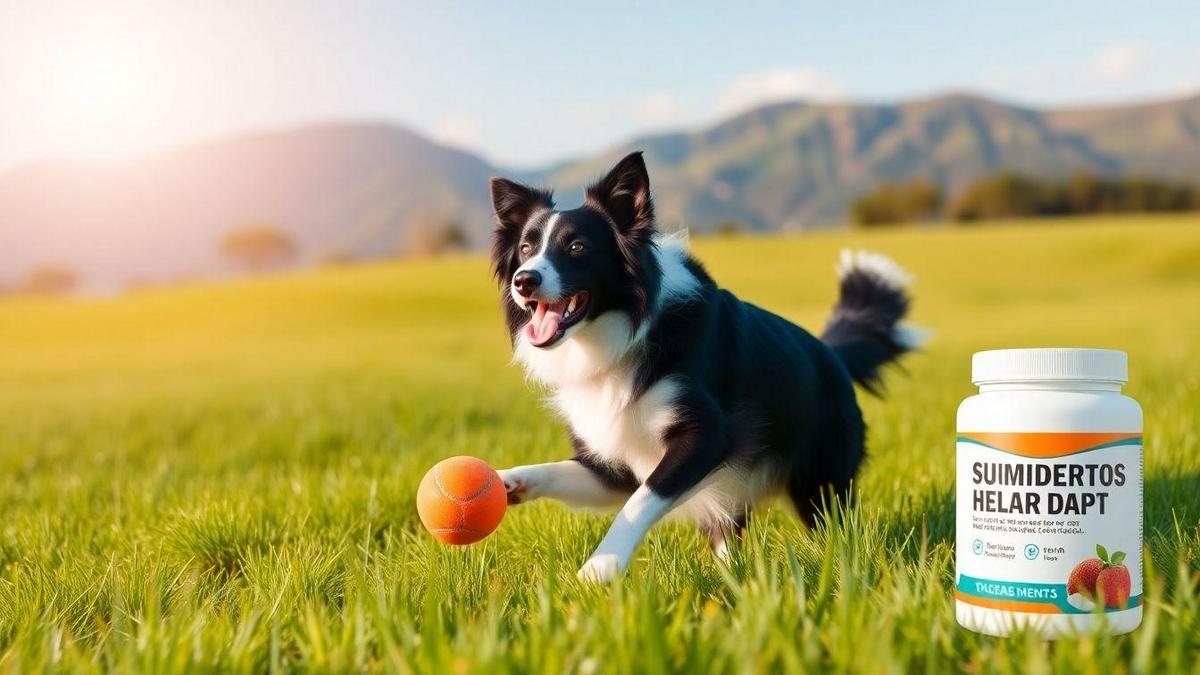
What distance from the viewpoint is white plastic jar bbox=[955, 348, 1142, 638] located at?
232 centimetres

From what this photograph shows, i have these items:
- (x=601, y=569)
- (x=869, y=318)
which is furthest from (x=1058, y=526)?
(x=869, y=318)

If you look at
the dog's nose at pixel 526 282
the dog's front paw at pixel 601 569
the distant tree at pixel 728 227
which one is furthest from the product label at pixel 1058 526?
the distant tree at pixel 728 227

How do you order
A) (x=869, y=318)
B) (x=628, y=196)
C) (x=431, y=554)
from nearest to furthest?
(x=431, y=554), (x=628, y=196), (x=869, y=318)

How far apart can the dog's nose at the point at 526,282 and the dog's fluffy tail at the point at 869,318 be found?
190 centimetres

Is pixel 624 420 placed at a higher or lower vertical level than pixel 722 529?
higher

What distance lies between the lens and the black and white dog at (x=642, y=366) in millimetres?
3314

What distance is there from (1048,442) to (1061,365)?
0.21 metres

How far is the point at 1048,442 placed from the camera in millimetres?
2342

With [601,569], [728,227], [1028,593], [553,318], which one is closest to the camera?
[1028,593]

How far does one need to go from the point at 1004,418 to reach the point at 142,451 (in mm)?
8118

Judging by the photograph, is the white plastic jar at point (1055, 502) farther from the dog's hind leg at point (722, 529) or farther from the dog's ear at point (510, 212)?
the dog's ear at point (510, 212)

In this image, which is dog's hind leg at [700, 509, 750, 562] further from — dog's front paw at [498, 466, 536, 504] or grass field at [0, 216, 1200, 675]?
dog's front paw at [498, 466, 536, 504]

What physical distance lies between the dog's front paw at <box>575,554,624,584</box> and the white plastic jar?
967 millimetres

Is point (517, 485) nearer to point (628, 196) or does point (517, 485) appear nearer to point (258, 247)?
point (628, 196)
